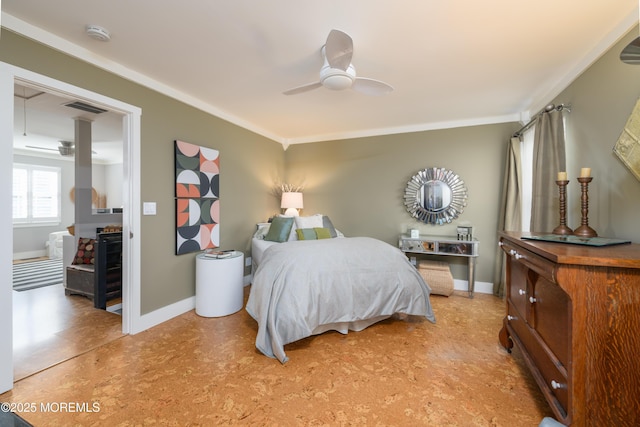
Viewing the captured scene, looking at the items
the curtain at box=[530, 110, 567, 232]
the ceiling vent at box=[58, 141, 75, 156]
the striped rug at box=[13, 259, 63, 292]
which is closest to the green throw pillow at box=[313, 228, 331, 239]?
the curtain at box=[530, 110, 567, 232]

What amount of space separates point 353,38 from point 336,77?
34cm

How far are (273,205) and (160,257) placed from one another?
211 centimetres

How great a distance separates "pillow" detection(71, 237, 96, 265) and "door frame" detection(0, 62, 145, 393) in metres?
1.49

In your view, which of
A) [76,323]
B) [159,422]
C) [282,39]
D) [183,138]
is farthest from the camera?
[183,138]

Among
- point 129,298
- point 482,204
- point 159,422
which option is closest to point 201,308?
point 129,298

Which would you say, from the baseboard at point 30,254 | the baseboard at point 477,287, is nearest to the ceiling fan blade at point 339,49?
the baseboard at point 477,287

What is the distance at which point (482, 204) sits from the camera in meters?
3.72

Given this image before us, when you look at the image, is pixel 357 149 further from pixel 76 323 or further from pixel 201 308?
pixel 76 323

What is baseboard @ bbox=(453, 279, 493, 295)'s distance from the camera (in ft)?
12.0

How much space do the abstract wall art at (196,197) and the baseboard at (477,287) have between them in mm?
3345

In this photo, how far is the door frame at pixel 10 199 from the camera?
171cm

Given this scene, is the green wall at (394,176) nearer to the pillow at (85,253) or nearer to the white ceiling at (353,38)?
the white ceiling at (353,38)

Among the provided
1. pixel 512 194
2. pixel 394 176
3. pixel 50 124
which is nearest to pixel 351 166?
pixel 394 176

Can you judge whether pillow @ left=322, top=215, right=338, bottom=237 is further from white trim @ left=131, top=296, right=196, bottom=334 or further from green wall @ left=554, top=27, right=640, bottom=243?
green wall @ left=554, top=27, right=640, bottom=243
